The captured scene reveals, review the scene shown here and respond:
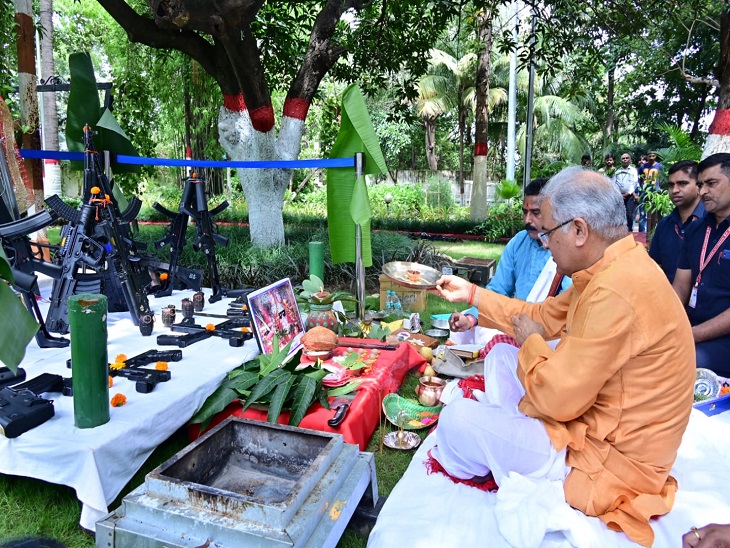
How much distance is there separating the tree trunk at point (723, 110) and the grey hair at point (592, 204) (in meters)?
5.44

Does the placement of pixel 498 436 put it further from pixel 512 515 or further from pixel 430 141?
pixel 430 141

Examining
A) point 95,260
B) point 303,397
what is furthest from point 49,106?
point 303,397

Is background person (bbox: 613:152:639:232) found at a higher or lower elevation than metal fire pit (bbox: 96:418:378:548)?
higher

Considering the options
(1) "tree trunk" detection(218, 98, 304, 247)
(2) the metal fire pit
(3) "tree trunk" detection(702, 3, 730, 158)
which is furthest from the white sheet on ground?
(1) "tree trunk" detection(218, 98, 304, 247)

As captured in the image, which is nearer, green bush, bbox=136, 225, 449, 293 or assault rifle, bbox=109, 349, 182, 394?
assault rifle, bbox=109, 349, 182, 394

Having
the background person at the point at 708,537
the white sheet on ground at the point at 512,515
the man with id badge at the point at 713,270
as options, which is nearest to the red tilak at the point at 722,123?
the man with id badge at the point at 713,270

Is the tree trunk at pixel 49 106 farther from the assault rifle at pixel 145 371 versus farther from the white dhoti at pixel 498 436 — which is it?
the white dhoti at pixel 498 436

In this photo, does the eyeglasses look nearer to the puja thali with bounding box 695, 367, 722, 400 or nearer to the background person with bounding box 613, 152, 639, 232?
the puja thali with bounding box 695, 367, 722, 400

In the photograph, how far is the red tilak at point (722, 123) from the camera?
6223 millimetres

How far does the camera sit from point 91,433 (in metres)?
2.32

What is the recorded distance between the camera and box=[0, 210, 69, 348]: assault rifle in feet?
11.0

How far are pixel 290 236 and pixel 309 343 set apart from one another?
5.41 m

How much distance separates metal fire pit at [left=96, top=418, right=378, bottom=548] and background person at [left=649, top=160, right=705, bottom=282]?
127 inches

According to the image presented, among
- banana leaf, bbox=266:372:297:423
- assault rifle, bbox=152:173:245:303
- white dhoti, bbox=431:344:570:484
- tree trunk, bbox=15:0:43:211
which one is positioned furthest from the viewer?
tree trunk, bbox=15:0:43:211
